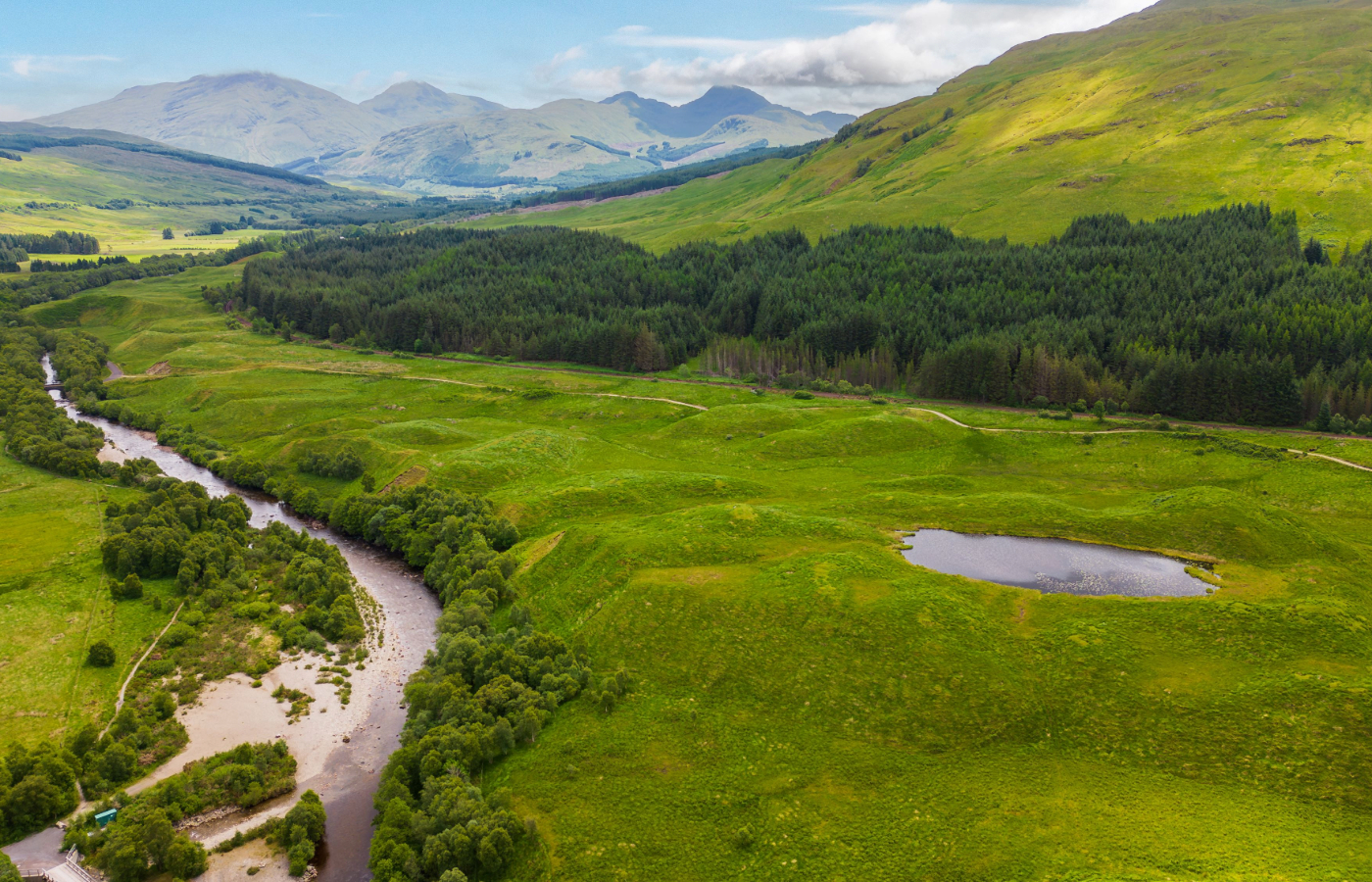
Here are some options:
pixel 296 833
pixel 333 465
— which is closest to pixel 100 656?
pixel 296 833

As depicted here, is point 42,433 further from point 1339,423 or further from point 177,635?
point 1339,423

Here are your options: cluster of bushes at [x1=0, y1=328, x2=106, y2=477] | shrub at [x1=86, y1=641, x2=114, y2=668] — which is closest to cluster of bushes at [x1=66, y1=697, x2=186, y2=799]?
shrub at [x1=86, y1=641, x2=114, y2=668]

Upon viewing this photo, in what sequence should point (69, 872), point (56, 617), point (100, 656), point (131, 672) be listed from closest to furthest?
point (69, 872) < point (100, 656) < point (131, 672) < point (56, 617)

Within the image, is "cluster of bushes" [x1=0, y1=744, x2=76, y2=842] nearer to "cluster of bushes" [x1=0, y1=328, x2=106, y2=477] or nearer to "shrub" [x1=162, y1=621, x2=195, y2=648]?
"shrub" [x1=162, y1=621, x2=195, y2=648]

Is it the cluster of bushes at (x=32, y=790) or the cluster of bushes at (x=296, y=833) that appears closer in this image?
the cluster of bushes at (x=296, y=833)

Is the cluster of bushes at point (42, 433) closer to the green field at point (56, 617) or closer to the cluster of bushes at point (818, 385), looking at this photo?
the green field at point (56, 617)

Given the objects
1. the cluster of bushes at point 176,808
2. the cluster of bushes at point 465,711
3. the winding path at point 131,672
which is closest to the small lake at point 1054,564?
the cluster of bushes at point 465,711
